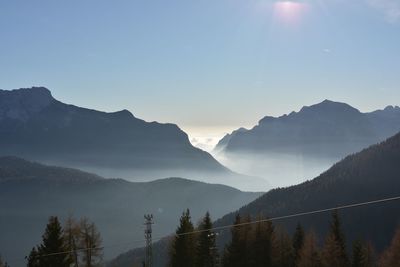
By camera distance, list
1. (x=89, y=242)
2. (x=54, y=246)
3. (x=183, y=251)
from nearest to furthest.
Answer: (x=54, y=246) → (x=89, y=242) → (x=183, y=251)

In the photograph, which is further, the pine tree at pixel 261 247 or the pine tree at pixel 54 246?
the pine tree at pixel 261 247

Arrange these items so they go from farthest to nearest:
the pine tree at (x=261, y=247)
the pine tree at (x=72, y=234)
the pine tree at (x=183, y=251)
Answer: the pine tree at (x=261, y=247) → the pine tree at (x=183, y=251) → the pine tree at (x=72, y=234)

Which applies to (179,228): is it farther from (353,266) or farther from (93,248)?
(353,266)

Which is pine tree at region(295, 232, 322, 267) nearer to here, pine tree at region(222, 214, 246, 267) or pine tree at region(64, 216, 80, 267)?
pine tree at region(222, 214, 246, 267)

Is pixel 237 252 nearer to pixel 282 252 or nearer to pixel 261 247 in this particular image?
pixel 261 247

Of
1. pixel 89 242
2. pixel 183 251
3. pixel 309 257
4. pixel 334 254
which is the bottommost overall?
pixel 309 257

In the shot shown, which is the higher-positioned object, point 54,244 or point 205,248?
point 54,244

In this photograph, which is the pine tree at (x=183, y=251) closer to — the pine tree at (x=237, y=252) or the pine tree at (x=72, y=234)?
the pine tree at (x=237, y=252)

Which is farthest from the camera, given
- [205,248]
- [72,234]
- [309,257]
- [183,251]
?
[205,248]

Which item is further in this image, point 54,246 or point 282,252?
point 282,252

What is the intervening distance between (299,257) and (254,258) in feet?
25.6

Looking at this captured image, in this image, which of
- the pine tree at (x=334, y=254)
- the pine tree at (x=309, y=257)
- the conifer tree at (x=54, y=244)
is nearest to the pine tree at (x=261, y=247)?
the pine tree at (x=309, y=257)

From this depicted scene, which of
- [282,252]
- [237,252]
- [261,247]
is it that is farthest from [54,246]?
[282,252]

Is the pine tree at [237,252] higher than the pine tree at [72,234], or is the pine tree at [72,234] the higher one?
the pine tree at [72,234]
